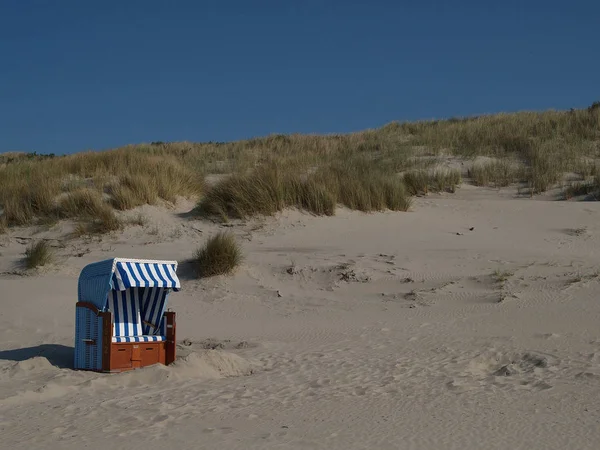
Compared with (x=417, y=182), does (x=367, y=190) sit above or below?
below

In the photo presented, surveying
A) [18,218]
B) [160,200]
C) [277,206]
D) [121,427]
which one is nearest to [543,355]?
[121,427]

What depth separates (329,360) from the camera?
316 inches

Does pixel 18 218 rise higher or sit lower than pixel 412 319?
higher

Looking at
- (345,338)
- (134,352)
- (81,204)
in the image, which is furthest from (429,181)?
(134,352)

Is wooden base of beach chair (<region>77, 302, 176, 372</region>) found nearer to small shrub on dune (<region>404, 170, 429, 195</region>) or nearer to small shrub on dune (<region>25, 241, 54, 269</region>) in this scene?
small shrub on dune (<region>25, 241, 54, 269</region>)

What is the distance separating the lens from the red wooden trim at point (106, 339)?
775cm

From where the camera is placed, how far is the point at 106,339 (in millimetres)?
7762

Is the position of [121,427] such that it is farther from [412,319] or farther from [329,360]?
[412,319]

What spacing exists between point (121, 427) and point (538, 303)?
5736mm

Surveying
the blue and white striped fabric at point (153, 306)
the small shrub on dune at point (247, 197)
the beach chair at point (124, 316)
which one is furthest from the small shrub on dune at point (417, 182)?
the beach chair at point (124, 316)

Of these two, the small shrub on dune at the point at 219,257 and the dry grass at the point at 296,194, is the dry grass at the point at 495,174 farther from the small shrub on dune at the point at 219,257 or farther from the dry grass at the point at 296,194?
the small shrub on dune at the point at 219,257

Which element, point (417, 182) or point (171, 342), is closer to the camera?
point (171, 342)

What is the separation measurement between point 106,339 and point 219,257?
163 inches

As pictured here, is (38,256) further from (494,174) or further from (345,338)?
(494,174)
